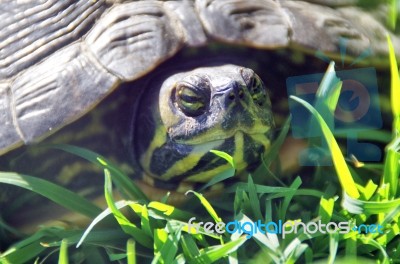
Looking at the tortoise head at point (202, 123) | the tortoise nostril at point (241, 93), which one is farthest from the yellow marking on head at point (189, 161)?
the tortoise nostril at point (241, 93)

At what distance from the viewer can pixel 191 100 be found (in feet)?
4.71

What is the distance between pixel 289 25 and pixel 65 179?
71 centimetres

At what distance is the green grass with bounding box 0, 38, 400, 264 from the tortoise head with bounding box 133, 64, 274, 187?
57 millimetres

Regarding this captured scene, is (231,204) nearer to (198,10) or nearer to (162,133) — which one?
(162,133)

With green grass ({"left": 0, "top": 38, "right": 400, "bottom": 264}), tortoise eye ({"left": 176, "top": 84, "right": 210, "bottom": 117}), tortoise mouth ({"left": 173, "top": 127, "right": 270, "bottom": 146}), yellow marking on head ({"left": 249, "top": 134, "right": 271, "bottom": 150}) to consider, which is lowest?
green grass ({"left": 0, "top": 38, "right": 400, "bottom": 264})

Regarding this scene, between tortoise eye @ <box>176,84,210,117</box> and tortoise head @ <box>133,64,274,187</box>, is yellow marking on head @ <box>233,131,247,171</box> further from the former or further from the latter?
tortoise eye @ <box>176,84,210,117</box>

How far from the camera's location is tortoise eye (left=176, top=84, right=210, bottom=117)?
142 centimetres

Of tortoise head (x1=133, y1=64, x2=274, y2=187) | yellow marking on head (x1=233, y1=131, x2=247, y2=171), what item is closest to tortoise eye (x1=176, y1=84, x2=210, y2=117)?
tortoise head (x1=133, y1=64, x2=274, y2=187)

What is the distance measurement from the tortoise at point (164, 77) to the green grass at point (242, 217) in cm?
9

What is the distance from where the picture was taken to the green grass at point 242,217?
1303 mm

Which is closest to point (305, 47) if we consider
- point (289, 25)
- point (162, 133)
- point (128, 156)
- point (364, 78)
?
point (289, 25)

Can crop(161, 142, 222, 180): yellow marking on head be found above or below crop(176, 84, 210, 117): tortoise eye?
below

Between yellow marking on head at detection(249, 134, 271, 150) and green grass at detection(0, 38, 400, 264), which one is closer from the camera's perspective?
green grass at detection(0, 38, 400, 264)

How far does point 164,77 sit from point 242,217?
0.43 metres
